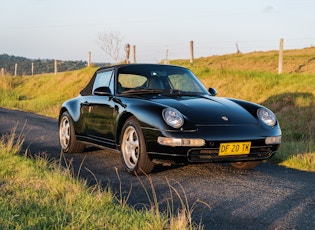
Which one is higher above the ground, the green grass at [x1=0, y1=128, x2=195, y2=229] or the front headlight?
the front headlight

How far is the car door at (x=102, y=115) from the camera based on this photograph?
22.4 ft

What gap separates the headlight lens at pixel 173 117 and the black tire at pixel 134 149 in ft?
1.25

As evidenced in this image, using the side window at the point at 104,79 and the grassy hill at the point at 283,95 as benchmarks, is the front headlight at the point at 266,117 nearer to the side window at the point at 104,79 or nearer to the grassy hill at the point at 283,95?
the grassy hill at the point at 283,95

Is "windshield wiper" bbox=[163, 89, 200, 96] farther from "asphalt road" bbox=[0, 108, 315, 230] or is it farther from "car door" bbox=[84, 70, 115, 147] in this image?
"asphalt road" bbox=[0, 108, 315, 230]

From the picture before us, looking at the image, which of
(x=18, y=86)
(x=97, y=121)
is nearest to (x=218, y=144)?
(x=97, y=121)

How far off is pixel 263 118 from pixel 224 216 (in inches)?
93.6

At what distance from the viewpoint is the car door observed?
22.4 feet

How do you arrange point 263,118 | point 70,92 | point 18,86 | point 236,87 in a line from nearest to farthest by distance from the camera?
point 263,118
point 236,87
point 70,92
point 18,86

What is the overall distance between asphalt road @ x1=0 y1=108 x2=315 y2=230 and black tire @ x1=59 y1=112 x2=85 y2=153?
0.73 feet

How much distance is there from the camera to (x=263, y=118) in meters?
6.31

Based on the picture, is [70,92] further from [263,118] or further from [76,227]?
[76,227]

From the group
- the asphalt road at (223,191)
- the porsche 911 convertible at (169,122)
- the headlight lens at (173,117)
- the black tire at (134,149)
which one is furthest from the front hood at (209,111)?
the asphalt road at (223,191)

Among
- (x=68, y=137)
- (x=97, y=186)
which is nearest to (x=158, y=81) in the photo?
(x=68, y=137)

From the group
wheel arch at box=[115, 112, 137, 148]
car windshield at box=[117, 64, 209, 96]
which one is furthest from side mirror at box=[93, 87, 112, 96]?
wheel arch at box=[115, 112, 137, 148]
